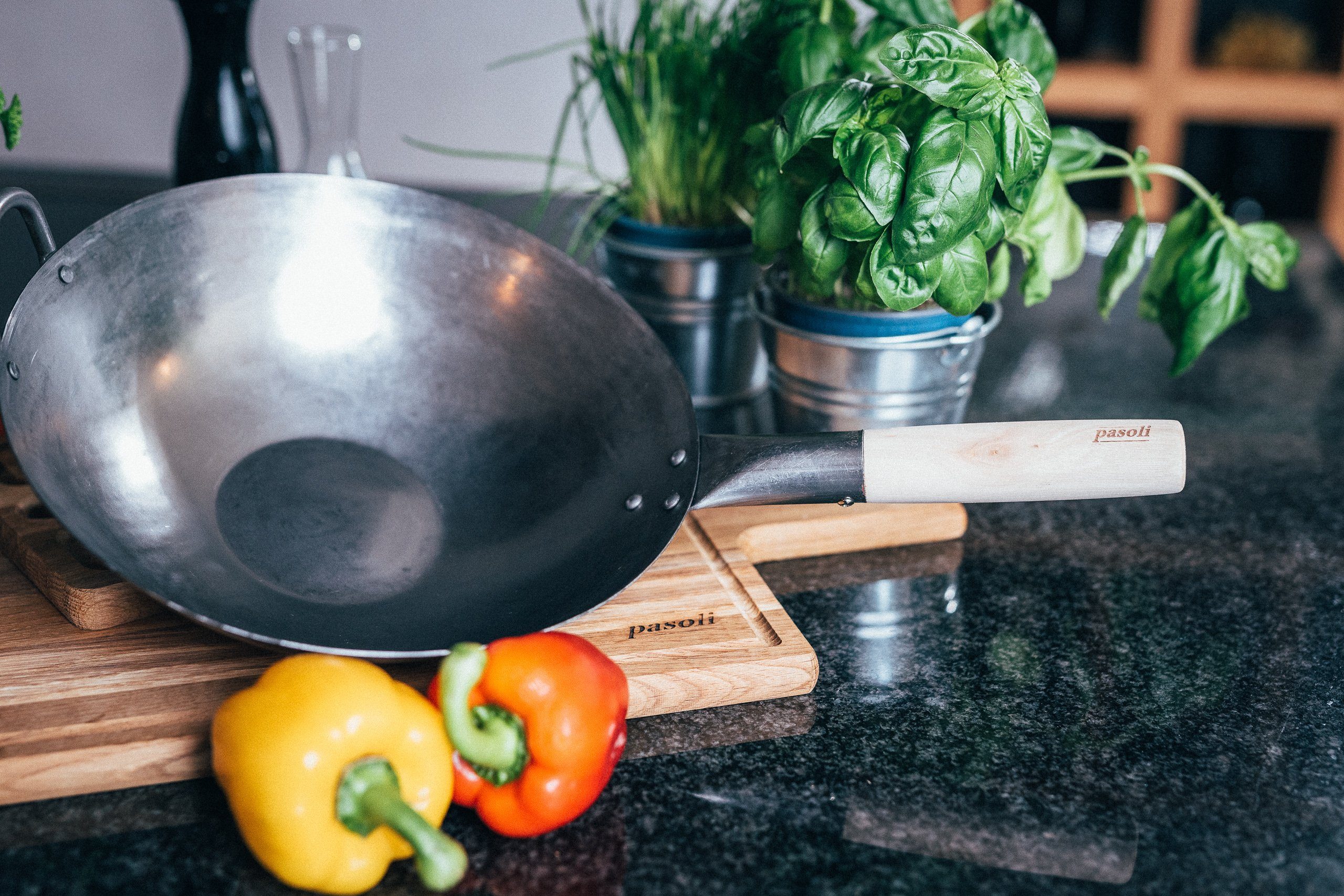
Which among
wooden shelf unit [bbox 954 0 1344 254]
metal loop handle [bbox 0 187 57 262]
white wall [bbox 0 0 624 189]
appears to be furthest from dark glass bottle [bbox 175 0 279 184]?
wooden shelf unit [bbox 954 0 1344 254]

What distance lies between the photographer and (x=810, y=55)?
2.36 feet

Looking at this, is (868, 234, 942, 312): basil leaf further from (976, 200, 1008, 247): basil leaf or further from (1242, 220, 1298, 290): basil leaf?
(1242, 220, 1298, 290): basil leaf

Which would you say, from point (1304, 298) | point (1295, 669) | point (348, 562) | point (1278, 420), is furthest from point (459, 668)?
point (1304, 298)

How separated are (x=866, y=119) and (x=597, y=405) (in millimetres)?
240

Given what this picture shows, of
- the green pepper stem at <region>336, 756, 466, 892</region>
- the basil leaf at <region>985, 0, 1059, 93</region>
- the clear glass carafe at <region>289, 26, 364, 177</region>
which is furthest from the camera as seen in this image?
the clear glass carafe at <region>289, 26, 364, 177</region>

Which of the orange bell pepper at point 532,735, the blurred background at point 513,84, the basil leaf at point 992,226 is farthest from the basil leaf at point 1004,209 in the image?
the blurred background at point 513,84

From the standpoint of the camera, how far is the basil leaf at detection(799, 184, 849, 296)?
0.66 metres

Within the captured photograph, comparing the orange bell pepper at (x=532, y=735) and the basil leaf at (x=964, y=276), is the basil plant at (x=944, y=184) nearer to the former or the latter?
the basil leaf at (x=964, y=276)

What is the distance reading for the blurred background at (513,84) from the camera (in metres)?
1.94

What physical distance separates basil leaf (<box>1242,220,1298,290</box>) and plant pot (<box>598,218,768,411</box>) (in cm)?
37

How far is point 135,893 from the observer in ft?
1.55

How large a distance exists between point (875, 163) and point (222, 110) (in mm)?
704

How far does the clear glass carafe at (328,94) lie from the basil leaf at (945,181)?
0.67m

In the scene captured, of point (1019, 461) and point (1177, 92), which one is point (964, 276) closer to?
point (1019, 461)
